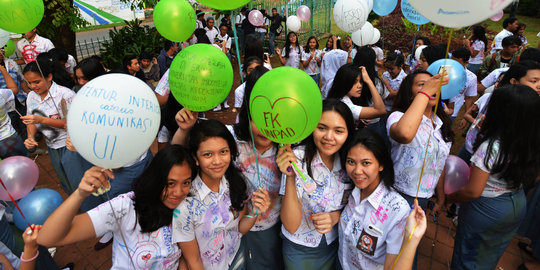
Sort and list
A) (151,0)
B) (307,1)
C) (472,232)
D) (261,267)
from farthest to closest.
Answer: (307,1) < (151,0) < (261,267) < (472,232)

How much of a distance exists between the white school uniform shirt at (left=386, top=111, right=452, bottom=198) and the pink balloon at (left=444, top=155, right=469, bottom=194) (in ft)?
0.56

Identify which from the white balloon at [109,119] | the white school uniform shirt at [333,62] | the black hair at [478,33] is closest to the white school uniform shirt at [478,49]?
the black hair at [478,33]

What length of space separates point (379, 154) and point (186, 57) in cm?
130

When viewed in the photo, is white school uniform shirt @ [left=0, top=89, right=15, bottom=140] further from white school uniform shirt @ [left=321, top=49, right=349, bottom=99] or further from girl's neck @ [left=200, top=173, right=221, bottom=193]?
A: white school uniform shirt @ [left=321, top=49, right=349, bottom=99]

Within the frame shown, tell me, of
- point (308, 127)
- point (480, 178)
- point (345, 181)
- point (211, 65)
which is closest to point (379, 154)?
point (345, 181)

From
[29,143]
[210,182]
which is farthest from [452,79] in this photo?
[29,143]

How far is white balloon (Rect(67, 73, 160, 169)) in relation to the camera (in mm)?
1363

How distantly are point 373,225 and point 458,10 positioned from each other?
A: 3.95ft

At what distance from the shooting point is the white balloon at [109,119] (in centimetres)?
136

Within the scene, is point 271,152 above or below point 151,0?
below

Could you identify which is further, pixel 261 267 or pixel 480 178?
pixel 261 267

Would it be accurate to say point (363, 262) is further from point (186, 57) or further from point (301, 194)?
point (186, 57)

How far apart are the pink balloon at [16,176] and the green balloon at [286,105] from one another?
6.84 ft

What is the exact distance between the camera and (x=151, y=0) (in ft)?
21.8
